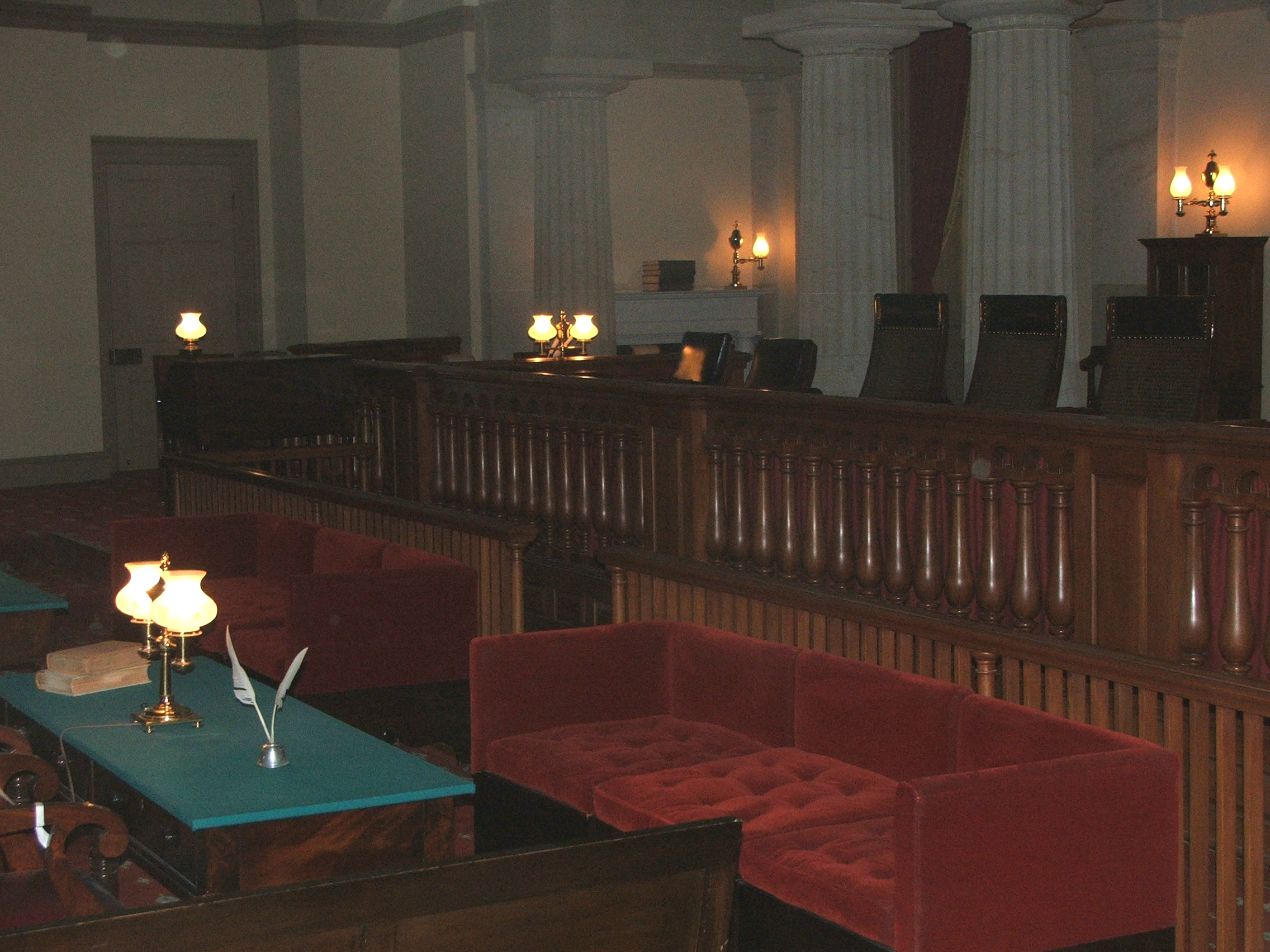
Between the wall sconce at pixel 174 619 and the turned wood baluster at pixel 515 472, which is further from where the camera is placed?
the turned wood baluster at pixel 515 472

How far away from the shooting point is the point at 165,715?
454cm

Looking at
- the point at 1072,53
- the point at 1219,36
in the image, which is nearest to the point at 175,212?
the point at 1072,53

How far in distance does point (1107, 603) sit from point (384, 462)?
199 inches

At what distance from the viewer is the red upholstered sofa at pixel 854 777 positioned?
10.4 ft

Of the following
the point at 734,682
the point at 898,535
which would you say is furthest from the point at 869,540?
the point at 734,682

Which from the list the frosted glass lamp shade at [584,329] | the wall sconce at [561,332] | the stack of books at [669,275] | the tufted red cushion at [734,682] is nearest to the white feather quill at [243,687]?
the tufted red cushion at [734,682]

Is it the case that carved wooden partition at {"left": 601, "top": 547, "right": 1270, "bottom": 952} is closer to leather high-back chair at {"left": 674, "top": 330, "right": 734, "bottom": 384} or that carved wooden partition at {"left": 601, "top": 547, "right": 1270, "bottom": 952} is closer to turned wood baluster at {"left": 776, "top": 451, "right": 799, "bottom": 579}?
turned wood baluster at {"left": 776, "top": 451, "right": 799, "bottom": 579}

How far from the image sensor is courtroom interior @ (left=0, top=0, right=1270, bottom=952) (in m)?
3.39

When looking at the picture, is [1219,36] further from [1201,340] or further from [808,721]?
[808,721]

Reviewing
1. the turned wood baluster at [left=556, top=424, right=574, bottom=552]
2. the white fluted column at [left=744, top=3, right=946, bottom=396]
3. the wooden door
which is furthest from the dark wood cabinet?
the wooden door

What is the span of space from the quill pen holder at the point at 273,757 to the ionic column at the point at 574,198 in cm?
921

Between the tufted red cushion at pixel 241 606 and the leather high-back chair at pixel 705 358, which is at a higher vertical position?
the leather high-back chair at pixel 705 358

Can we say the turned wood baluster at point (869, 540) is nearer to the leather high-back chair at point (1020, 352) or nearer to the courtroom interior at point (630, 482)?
the courtroom interior at point (630, 482)

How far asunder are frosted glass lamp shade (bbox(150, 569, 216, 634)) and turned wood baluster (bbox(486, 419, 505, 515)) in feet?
10.5
